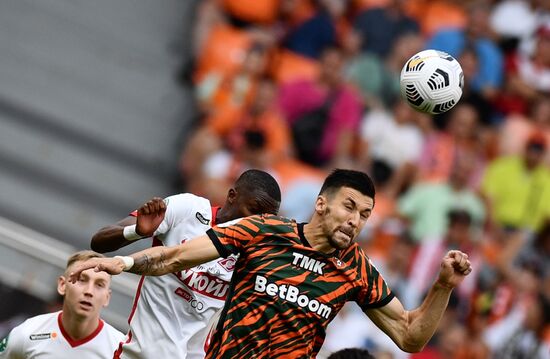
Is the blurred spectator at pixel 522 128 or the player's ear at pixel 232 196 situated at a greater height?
the blurred spectator at pixel 522 128

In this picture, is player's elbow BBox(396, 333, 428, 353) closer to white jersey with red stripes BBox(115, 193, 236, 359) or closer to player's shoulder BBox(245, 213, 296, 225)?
player's shoulder BBox(245, 213, 296, 225)

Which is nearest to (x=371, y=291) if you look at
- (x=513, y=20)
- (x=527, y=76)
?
(x=527, y=76)

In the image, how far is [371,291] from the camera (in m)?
6.87

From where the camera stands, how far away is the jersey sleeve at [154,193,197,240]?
7.42m

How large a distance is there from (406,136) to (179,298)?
20.6 feet

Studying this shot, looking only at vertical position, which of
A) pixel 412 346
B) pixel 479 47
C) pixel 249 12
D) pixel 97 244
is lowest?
pixel 412 346

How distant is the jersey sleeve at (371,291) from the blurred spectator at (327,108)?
6.22 meters

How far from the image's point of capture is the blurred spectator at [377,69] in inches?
540

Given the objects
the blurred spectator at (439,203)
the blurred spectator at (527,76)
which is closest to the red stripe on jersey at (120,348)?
the blurred spectator at (439,203)

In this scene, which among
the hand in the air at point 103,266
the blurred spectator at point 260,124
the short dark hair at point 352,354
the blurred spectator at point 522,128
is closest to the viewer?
the hand in the air at point 103,266

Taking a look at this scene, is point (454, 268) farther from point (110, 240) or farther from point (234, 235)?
point (110, 240)

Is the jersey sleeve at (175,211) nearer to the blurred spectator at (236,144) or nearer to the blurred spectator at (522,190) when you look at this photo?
the blurred spectator at (236,144)

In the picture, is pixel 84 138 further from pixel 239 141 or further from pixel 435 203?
pixel 435 203

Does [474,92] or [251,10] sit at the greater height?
[251,10]
